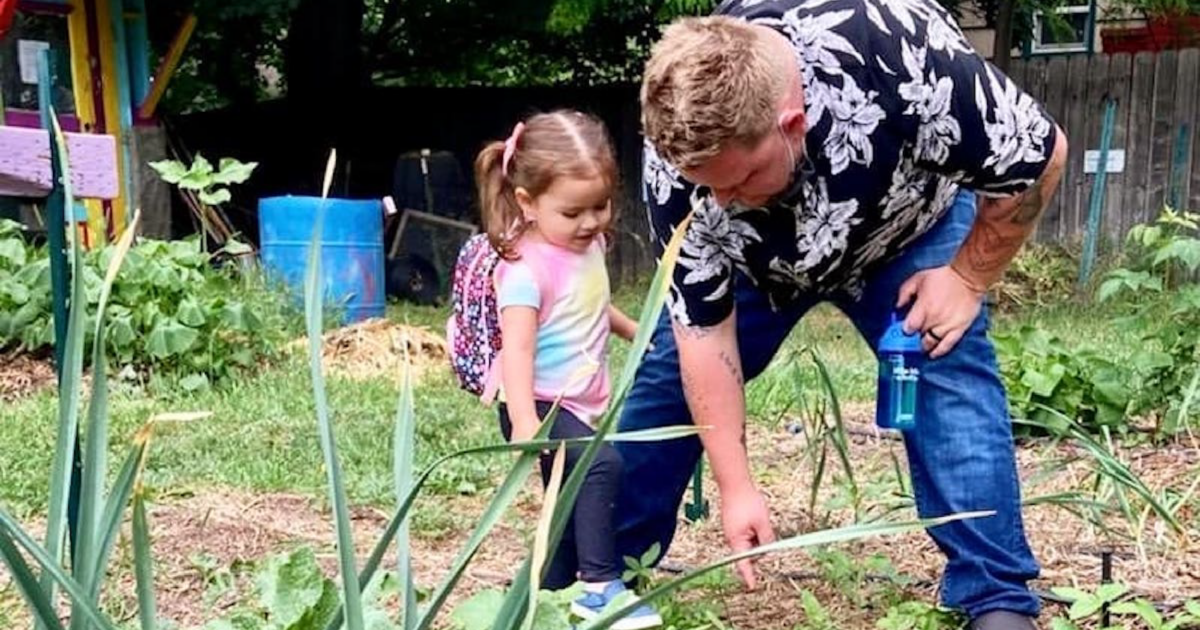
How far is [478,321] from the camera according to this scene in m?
2.66

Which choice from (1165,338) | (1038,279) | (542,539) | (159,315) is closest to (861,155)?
(542,539)

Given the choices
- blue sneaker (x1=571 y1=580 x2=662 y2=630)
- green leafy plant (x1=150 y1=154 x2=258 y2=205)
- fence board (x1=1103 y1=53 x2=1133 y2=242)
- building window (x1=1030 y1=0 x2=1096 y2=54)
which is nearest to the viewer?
blue sneaker (x1=571 y1=580 x2=662 y2=630)

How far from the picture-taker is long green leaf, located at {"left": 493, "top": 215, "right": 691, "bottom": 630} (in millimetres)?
1114

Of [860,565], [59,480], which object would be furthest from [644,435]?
[860,565]

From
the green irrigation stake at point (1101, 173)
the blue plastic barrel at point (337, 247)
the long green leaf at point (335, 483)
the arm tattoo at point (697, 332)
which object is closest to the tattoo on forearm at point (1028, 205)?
the arm tattoo at point (697, 332)

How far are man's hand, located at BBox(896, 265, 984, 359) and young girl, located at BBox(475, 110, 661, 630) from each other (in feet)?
1.82

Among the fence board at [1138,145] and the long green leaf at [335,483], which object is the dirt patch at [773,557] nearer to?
the long green leaf at [335,483]

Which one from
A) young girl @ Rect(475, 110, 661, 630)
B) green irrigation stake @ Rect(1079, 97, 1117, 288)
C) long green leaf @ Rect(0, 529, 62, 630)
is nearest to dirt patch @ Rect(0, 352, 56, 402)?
young girl @ Rect(475, 110, 661, 630)

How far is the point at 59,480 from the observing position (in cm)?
122

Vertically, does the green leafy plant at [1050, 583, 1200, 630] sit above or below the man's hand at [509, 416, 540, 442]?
below

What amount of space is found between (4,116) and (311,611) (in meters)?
6.94

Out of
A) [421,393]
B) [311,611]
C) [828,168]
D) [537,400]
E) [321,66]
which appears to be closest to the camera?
[311,611]

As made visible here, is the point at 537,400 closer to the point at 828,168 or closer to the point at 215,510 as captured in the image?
the point at 828,168

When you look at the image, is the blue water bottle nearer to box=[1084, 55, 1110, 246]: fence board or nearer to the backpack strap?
the backpack strap
